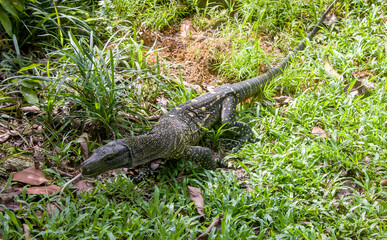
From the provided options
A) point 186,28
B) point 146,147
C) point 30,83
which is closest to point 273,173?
point 146,147

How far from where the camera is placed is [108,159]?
13.1ft

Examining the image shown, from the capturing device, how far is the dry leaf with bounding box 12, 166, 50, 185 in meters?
4.12

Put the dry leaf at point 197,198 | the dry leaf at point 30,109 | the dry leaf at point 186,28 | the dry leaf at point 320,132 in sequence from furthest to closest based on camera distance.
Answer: the dry leaf at point 186,28 < the dry leaf at point 320,132 < the dry leaf at point 30,109 < the dry leaf at point 197,198

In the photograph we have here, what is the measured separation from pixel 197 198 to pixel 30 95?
3.11 metres

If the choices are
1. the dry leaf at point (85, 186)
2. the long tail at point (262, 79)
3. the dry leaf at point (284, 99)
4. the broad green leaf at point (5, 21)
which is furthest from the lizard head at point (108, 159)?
the dry leaf at point (284, 99)

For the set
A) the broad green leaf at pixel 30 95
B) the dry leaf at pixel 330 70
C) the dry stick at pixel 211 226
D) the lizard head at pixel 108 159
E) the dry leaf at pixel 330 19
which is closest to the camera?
the dry stick at pixel 211 226

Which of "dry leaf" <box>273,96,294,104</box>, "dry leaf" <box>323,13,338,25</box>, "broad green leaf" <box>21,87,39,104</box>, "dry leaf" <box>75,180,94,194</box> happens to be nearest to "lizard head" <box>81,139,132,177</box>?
"dry leaf" <box>75,180,94,194</box>

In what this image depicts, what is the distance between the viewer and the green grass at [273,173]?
376 cm

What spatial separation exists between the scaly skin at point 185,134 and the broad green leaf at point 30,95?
1694mm

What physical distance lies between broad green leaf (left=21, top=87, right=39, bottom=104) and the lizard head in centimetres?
169

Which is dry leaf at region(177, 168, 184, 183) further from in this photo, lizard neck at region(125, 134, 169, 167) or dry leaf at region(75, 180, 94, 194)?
dry leaf at region(75, 180, 94, 194)

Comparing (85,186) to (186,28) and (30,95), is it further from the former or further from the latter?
(186,28)

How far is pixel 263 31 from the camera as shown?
783 centimetres

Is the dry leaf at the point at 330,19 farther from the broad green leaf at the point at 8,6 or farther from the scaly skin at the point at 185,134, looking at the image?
the broad green leaf at the point at 8,6
